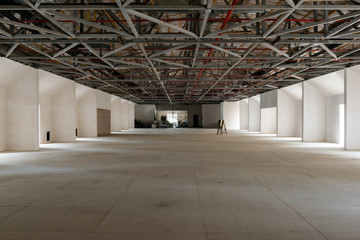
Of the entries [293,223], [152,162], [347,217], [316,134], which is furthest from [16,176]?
[316,134]

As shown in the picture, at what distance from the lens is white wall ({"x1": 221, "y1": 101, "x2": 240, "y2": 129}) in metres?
41.7

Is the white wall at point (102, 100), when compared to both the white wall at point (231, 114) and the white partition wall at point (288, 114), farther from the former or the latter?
the white wall at point (231, 114)

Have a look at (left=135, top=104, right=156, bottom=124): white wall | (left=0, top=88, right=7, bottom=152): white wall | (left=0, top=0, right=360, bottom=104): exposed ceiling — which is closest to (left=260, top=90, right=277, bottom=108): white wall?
(left=0, top=0, right=360, bottom=104): exposed ceiling

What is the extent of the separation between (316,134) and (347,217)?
16.5 meters

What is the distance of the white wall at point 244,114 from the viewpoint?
38.7m

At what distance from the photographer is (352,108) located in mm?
13922

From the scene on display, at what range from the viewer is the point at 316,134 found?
19312mm

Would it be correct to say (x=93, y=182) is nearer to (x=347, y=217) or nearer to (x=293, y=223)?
(x=293, y=223)

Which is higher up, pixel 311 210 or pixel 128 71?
pixel 128 71

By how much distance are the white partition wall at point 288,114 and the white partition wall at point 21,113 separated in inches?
748

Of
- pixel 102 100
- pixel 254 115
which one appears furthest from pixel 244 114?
pixel 102 100

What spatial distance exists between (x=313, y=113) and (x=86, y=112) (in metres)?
18.0

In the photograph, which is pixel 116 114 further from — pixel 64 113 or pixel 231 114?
pixel 231 114

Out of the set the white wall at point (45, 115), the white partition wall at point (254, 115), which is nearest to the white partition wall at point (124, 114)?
the white partition wall at point (254, 115)
